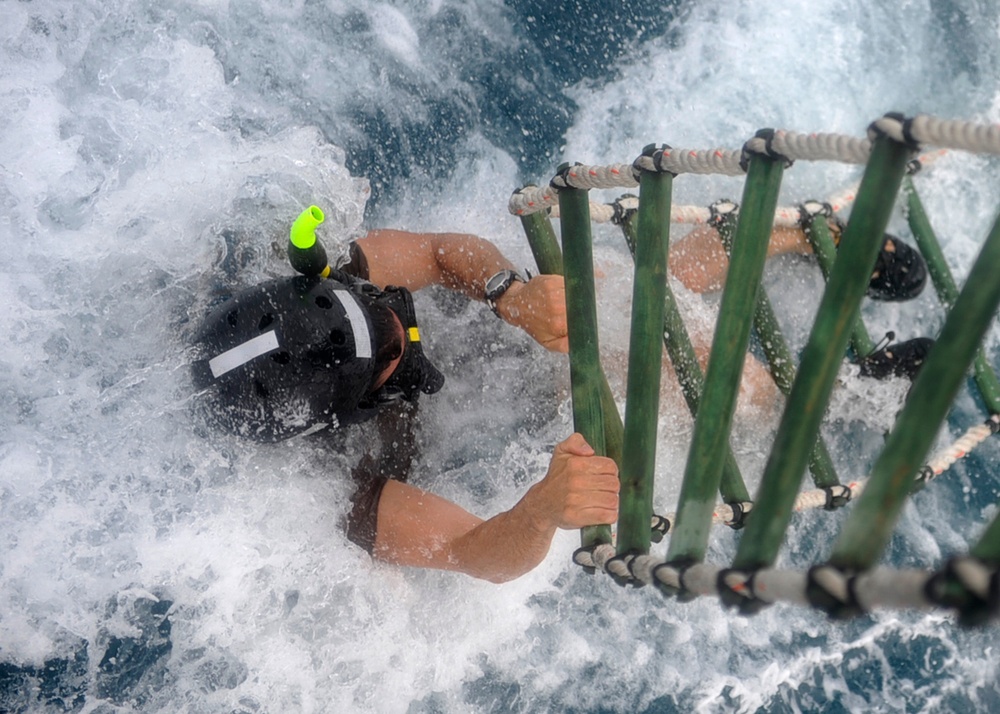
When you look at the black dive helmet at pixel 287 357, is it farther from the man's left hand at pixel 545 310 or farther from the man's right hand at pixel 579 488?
the man's right hand at pixel 579 488

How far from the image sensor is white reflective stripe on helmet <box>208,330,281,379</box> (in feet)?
9.08

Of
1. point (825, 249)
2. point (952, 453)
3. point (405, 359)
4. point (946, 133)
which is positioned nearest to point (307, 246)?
point (405, 359)

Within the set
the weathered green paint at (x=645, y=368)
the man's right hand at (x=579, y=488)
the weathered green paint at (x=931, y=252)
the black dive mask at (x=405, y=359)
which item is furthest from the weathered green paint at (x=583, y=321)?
the weathered green paint at (x=931, y=252)

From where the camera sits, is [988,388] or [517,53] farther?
[517,53]

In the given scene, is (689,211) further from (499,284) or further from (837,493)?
(837,493)

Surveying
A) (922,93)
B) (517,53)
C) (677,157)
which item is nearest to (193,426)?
(677,157)

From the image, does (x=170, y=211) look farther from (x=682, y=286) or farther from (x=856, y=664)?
(x=856, y=664)

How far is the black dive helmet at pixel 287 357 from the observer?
2791 millimetres

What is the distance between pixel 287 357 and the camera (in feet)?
9.19

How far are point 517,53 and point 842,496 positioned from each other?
310 centimetres

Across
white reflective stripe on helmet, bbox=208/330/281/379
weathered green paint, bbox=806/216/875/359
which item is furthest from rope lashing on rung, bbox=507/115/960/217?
weathered green paint, bbox=806/216/875/359

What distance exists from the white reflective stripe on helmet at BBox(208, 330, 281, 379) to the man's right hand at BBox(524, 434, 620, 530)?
113 centimetres

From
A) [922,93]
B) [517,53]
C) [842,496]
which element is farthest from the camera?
[922,93]

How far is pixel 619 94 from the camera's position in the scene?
466 centimetres
